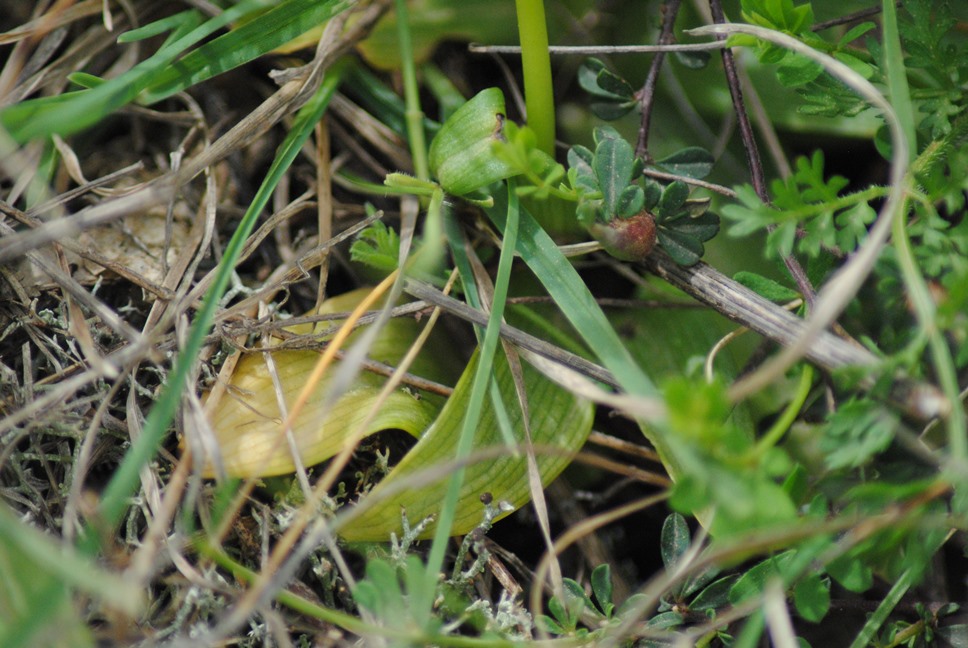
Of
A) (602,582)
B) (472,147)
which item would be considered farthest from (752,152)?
(602,582)

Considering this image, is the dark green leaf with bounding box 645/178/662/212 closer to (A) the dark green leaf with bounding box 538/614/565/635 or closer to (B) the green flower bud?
(B) the green flower bud

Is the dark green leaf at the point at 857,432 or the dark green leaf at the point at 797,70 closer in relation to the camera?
the dark green leaf at the point at 857,432

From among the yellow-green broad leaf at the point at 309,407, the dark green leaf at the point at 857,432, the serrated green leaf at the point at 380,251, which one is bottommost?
the yellow-green broad leaf at the point at 309,407

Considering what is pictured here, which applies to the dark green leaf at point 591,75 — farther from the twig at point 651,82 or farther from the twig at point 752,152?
the twig at point 752,152

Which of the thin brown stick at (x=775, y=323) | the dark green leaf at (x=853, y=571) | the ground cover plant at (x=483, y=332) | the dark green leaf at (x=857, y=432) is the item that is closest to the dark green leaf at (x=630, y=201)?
the ground cover plant at (x=483, y=332)

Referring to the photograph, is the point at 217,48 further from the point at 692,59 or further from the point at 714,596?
the point at 714,596

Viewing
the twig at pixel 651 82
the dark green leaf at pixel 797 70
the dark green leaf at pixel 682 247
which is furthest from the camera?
the twig at pixel 651 82

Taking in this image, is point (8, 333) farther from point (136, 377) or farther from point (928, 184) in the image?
point (928, 184)

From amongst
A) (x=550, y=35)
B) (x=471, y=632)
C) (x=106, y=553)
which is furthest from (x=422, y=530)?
(x=550, y=35)
